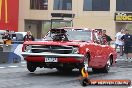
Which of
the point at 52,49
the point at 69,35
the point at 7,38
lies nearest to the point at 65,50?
the point at 52,49

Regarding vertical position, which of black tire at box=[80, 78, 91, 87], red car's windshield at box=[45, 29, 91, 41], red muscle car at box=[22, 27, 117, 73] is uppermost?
red car's windshield at box=[45, 29, 91, 41]

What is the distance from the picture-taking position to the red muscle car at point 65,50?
14.1 meters

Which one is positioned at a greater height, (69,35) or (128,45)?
(69,35)

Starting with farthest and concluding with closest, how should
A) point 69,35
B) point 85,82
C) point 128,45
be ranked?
1. point 128,45
2. point 69,35
3. point 85,82

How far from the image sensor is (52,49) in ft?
46.7

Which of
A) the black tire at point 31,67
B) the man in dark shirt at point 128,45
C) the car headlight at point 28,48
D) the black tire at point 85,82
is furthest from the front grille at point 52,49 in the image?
the man in dark shirt at point 128,45

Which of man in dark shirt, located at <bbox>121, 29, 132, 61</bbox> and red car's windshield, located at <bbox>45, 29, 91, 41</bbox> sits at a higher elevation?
red car's windshield, located at <bbox>45, 29, 91, 41</bbox>

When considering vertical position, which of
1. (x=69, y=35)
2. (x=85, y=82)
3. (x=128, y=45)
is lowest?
(x=85, y=82)

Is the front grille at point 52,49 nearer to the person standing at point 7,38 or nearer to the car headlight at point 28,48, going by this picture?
the car headlight at point 28,48

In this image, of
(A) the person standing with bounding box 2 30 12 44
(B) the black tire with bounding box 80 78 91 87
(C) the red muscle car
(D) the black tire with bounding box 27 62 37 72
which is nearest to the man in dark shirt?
(A) the person standing with bounding box 2 30 12 44

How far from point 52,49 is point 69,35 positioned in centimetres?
135

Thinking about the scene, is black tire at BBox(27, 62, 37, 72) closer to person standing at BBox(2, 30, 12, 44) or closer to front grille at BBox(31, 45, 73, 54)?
front grille at BBox(31, 45, 73, 54)

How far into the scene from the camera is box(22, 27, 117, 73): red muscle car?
14086mm

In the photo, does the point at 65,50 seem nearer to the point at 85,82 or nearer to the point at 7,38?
the point at 85,82
